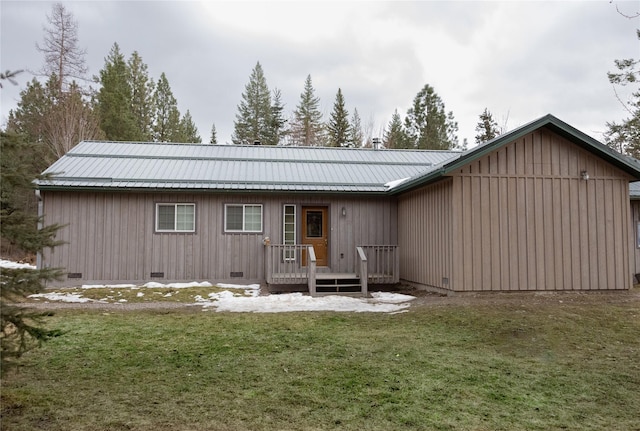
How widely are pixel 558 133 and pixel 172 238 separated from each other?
962 cm

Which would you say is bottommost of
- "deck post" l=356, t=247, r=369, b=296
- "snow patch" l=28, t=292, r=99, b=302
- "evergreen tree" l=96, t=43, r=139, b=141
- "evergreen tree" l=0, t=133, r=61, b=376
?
"snow patch" l=28, t=292, r=99, b=302

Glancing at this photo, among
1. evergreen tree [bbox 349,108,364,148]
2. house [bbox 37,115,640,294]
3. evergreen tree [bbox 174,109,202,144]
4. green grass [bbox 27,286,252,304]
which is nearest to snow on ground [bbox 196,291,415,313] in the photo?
green grass [bbox 27,286,252,304]

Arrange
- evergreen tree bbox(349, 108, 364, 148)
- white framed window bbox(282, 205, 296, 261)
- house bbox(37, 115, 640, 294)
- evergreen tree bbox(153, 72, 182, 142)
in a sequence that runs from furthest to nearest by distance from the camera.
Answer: evergreen tree bbox(349, 108, 364, 148), evergreen tree bbox(153, 72, 182, 142), white framed window bbox(282, 205, 296, 261), house bbox(37, 115, 640, 294)

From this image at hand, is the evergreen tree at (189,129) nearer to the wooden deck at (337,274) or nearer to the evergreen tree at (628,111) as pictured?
the wooden deck at (337,274)

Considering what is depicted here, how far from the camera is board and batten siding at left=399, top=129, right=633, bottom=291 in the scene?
957 centimetres

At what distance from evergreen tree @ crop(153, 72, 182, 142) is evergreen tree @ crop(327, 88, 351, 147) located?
11.1 m

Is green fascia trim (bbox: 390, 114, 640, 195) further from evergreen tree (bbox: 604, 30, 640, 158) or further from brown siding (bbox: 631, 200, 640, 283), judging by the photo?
brown siding (bbox: 631, 200, 640, 283)

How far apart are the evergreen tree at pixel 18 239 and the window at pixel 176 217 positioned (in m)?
9.06

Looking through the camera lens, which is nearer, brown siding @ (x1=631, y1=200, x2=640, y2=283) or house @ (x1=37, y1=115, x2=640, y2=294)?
house @ (x1=37, y1=115, x2=640, y2=294)

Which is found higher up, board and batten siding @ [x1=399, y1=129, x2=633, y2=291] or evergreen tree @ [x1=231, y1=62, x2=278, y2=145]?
evergreen tree @ [x1=231, y1=62, x2=278, y2=145]

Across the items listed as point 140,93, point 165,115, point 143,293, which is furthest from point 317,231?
point 165,115

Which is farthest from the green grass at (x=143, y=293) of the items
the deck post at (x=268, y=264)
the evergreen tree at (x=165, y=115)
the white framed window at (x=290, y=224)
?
the evergreen tree at (x=165, y=115)

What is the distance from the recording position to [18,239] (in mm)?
3357

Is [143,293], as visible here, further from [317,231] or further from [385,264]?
[385,264]
